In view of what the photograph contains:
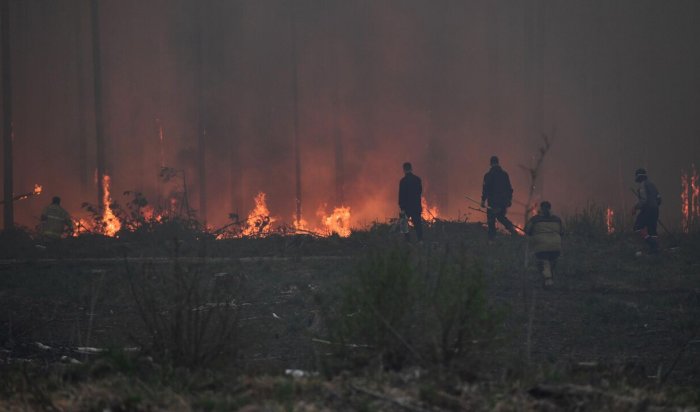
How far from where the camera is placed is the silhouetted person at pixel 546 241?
1414cm

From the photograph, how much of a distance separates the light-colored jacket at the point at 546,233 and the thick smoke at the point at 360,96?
63.8ft

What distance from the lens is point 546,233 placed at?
46.8 ft

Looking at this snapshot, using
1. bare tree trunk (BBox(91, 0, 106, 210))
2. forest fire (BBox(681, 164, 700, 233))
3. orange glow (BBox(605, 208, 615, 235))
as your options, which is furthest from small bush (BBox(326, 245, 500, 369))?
forest fire (BBox(681, 164, 700, 233))

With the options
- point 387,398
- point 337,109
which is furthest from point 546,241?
point 337,109

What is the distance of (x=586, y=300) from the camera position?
12711 millimetres

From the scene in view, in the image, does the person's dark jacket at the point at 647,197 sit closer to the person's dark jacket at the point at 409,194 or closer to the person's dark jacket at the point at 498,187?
the person's dark jacket at the point at 498,187

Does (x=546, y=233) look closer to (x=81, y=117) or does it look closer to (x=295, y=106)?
(x=295, y=106)

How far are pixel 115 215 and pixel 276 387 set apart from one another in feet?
52.6

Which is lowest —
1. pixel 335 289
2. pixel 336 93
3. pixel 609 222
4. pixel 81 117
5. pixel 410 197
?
pixel 335 289

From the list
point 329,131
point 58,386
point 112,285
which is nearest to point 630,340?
point 58,386

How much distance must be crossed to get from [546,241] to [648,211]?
12.7ft

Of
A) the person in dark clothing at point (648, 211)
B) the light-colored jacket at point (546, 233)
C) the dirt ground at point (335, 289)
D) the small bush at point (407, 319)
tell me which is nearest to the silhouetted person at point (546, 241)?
the light-colored jacket at point (546, 233)

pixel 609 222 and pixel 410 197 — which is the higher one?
pixel 410 197

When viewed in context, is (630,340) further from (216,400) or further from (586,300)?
(216,400)
